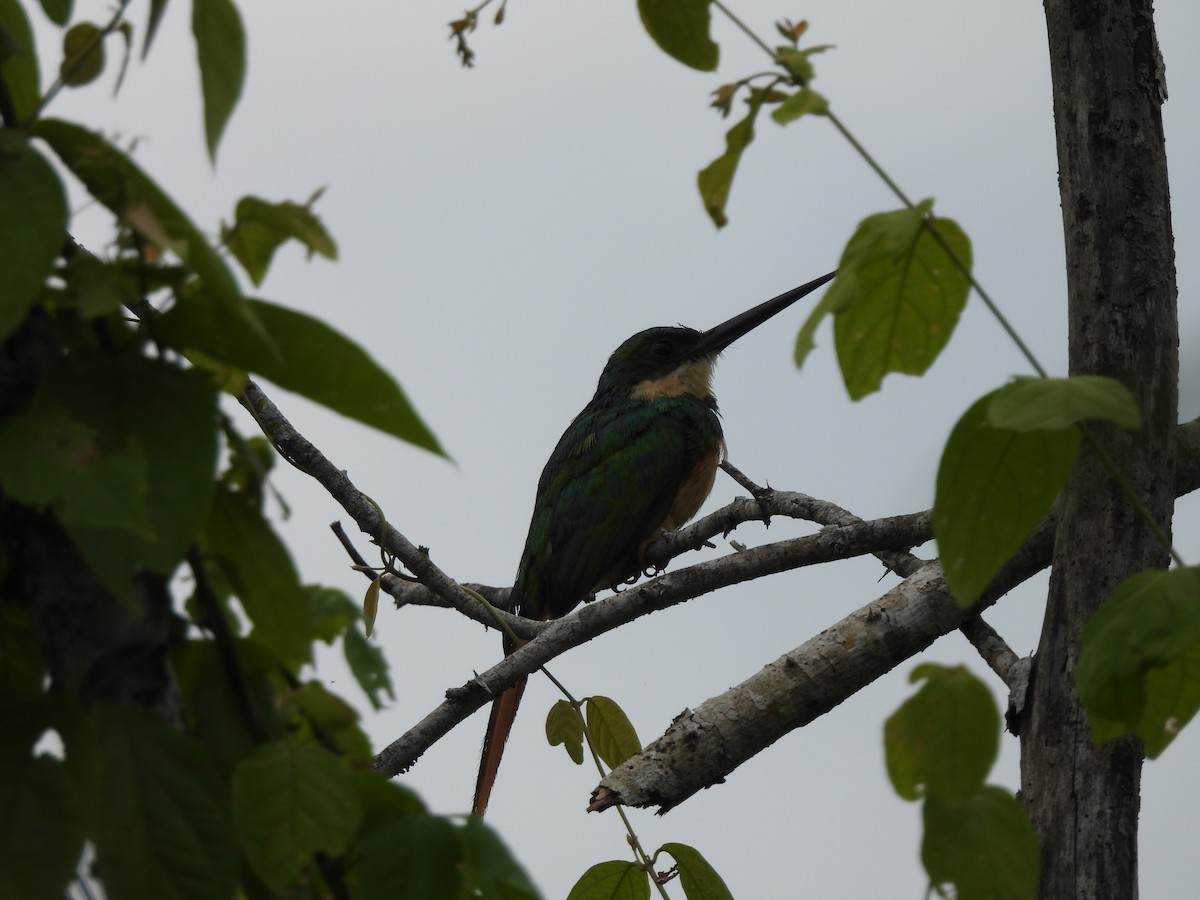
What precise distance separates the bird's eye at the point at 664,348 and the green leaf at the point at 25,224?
23.3 ft

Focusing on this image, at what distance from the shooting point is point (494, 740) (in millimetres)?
4629

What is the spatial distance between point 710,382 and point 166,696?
6987mm

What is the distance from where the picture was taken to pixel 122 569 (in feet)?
1.99

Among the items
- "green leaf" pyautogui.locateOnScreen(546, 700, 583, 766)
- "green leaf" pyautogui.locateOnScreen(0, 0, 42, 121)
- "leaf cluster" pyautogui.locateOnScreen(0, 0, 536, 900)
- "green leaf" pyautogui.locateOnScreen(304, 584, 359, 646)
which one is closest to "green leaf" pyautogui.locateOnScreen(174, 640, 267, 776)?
"leaf cluster" pyautogui.locateOnScreen(0, 0, 536, 900)

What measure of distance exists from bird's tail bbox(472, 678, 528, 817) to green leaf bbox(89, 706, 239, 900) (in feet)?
11.9

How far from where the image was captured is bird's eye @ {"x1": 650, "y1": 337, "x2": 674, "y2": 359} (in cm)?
772

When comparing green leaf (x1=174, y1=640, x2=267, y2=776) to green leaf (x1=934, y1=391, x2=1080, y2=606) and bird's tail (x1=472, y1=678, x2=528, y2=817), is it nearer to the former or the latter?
green leaf (x1=934, y1=391, x2=1080, y2=606)

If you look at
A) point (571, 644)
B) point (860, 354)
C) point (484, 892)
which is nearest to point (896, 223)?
point (860, 354)

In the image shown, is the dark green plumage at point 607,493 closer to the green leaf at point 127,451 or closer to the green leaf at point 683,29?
the green leaf at point 683,29

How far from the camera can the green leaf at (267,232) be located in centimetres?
77

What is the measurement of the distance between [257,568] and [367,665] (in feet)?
6.05

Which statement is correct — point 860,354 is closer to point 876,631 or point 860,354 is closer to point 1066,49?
point 1066,49

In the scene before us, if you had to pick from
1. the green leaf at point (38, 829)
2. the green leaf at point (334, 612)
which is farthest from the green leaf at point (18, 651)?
the green leaf at point (334, 612)

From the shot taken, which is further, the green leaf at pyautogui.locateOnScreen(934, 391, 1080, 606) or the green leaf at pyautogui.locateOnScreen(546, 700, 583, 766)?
the green leaf at pyautogui.locateOnScreen(546, 700, 583, 766)
